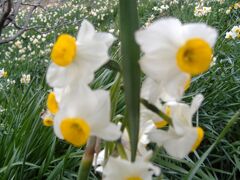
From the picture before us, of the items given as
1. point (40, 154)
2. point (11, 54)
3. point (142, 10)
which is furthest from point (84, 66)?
point (142, 10)

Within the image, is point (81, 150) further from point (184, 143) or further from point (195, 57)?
point (195, 57)

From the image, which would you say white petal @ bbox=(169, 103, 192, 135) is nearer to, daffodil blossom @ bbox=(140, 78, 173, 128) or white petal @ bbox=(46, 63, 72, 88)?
daffodil blossom @ bbox=(140, 78, 173, 128)

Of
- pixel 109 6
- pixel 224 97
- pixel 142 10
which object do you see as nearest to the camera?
pixel 224 97

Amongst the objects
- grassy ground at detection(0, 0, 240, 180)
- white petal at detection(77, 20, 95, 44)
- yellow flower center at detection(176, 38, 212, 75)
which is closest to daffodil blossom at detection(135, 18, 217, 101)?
yellow flower center at detection(176, 38, 212, 75)

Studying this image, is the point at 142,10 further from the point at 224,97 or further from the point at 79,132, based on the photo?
the point at 79,132

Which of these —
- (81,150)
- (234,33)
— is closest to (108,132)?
(81,150)

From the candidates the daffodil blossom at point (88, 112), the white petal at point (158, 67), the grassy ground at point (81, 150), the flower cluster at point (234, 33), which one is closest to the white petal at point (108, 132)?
the daffodil blossom at point (88, 112)
